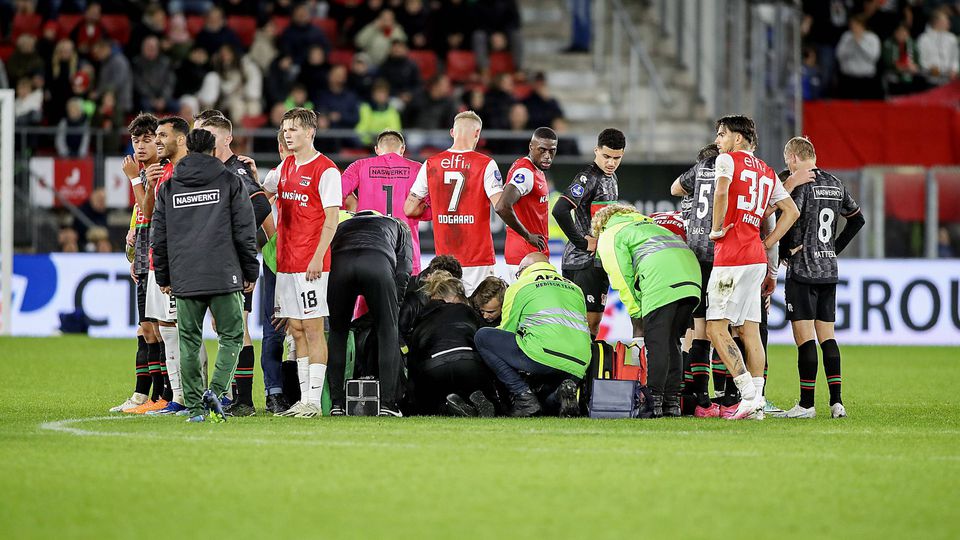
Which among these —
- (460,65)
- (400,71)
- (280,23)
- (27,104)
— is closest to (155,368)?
(27,104)

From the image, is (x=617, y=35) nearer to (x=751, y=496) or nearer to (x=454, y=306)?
(x=454, y=306)

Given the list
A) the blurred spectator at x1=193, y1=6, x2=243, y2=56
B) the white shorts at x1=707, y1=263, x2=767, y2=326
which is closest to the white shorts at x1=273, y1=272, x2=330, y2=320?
the white shorts at x1=707, y1=263, x2=767, y2=326

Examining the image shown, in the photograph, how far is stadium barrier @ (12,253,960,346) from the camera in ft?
64.6

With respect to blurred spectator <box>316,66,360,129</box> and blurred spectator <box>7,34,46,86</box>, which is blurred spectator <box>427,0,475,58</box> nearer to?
blurred spectator <box>316,66,360,129</box>

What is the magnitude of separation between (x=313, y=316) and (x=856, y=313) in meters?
11.4

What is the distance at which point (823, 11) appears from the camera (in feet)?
86.7

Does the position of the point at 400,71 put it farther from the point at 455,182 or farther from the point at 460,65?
the point at 455,182

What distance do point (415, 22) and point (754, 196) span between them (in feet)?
51.5

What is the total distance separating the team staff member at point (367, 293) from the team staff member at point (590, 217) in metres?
1.98

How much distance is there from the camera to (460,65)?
25.2 m

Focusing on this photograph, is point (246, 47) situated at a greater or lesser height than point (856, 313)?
greater

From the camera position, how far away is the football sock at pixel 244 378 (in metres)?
10.8

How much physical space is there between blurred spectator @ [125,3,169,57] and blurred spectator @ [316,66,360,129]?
2967 millimetres

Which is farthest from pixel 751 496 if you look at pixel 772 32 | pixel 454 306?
pixel 772 32
